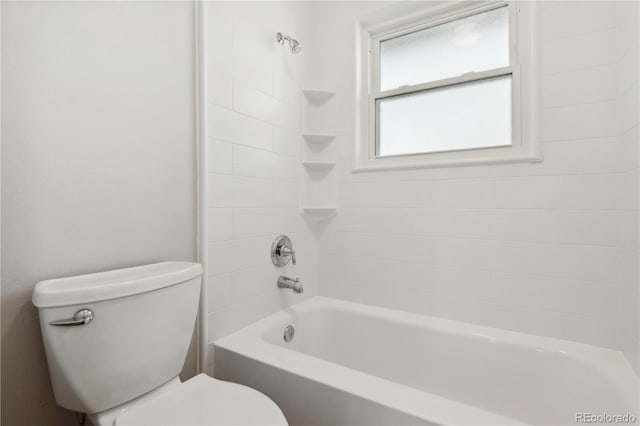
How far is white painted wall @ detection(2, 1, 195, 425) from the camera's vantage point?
2.53 feet

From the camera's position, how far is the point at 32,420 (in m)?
0.81

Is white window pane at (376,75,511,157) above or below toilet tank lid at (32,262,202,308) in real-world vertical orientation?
above

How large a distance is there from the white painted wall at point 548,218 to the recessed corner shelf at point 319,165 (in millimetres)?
241

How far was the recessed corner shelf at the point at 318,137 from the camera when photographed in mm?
1806

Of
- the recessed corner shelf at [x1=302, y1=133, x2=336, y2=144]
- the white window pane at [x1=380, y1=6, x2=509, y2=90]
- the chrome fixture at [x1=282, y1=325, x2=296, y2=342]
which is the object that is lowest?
the chrome fixture at [x1=282, y1=325, x2=296, y2=342]

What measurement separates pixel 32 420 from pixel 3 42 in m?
0.99

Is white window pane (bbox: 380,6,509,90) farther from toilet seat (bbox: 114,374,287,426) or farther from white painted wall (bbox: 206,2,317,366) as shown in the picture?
toilet seat (bbox: 114,374,287,426)

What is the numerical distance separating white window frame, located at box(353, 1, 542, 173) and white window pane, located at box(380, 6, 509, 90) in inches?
1.5

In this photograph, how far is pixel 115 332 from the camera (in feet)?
2.60

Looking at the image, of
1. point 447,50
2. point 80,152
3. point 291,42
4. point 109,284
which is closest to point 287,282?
point 109,284

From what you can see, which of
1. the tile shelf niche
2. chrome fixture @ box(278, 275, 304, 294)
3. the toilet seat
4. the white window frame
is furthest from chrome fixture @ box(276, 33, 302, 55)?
the toilet seat

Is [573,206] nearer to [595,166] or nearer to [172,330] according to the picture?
[595,166]

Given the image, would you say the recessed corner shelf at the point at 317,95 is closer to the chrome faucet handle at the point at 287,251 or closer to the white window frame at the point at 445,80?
the white window frame at the point at 445,80

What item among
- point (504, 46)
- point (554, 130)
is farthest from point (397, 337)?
point (504, 46)
